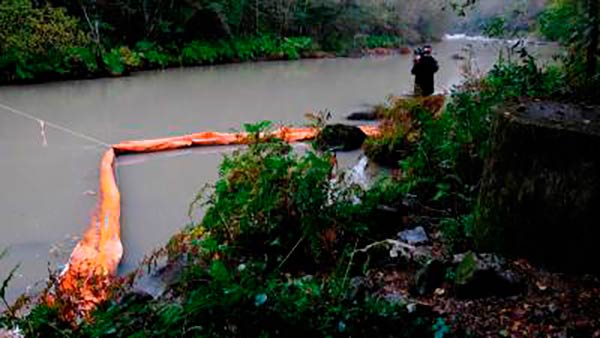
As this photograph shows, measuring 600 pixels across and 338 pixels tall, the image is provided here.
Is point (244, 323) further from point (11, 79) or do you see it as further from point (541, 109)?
point (11, 79)

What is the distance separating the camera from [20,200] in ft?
19.4

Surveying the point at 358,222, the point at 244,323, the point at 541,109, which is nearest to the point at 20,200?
the point at 358,222

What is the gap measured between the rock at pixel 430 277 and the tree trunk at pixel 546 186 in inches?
13.4

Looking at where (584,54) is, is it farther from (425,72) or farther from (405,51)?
(405,51)

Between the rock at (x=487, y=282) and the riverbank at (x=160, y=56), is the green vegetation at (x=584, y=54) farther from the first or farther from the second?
the riverbank at (x=160, y=56)

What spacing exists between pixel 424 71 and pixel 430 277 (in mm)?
6933

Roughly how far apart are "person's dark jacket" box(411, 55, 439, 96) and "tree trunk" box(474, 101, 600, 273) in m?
6.33

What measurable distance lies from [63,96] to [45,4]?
19.4 ft

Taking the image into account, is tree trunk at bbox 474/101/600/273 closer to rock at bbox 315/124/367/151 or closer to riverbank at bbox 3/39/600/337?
riverbank at bbox 3/39/600/337

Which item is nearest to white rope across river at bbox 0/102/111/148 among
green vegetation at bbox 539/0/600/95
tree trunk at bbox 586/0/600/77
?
green vegetation at bbox 539/0/600/95

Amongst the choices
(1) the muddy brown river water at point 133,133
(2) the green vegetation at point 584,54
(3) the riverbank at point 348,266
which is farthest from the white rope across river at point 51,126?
(2) the green vegetation at point 584,54

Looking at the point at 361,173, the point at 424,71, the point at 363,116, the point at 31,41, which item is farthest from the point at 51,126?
the point at 31,41

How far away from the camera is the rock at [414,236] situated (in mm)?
3295

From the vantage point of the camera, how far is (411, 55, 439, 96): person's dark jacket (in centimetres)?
896
